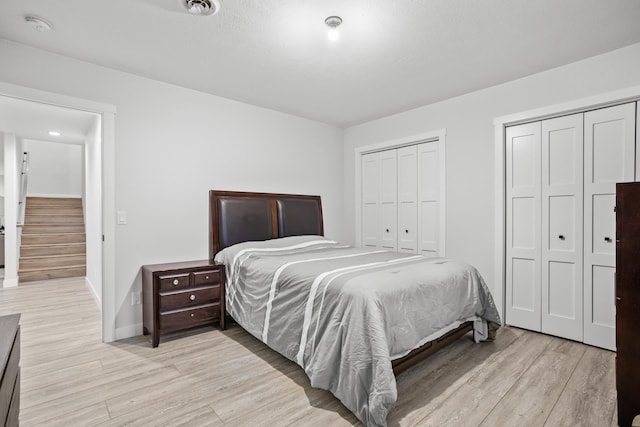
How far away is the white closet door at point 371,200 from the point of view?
455 cm

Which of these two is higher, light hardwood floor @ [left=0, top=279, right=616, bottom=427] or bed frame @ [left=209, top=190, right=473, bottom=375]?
bed frame @ [left=209, top=190, right=473, bottom=375]

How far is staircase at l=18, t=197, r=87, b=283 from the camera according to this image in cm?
553

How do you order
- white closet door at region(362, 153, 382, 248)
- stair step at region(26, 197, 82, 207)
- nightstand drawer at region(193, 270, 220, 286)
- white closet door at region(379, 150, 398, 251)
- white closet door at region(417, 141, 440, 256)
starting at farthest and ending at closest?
stair step at region(26, 197, 82, 207) → white closet door at region(362, 153, 382, 248) → white closet door at region(379, 150, 398, 251) → white closet door at region(417, 141, 440, 256) → nightstand drawer at region(193, 270, 220, 286)

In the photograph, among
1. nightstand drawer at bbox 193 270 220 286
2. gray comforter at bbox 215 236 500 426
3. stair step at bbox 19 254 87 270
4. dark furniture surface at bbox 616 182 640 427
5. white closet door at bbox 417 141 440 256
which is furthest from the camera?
stair step at bbox 19 254 87 270

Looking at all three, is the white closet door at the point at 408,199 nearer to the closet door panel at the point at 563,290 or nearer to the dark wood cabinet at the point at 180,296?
the closet door panel at the point at 563,290

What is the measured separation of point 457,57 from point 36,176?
9.83 meters

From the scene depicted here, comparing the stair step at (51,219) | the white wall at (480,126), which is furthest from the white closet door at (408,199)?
the stair step at (51,219)

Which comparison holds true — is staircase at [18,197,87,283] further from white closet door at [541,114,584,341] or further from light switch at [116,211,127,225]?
white closet door at [541,114,584,341]

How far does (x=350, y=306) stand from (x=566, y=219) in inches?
93.4

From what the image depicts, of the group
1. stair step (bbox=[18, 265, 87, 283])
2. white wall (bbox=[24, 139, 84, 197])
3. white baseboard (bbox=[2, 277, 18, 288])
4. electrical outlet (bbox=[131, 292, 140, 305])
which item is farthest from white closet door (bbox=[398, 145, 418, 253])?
white wall (bbox=[24, 139, 84, 197])

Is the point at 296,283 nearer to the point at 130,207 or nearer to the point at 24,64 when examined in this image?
the point at 130,207

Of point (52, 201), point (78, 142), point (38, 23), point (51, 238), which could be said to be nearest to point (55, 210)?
point (52, 201)

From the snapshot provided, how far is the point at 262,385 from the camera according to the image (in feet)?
7.07

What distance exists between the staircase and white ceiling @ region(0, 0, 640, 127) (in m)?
4.54
